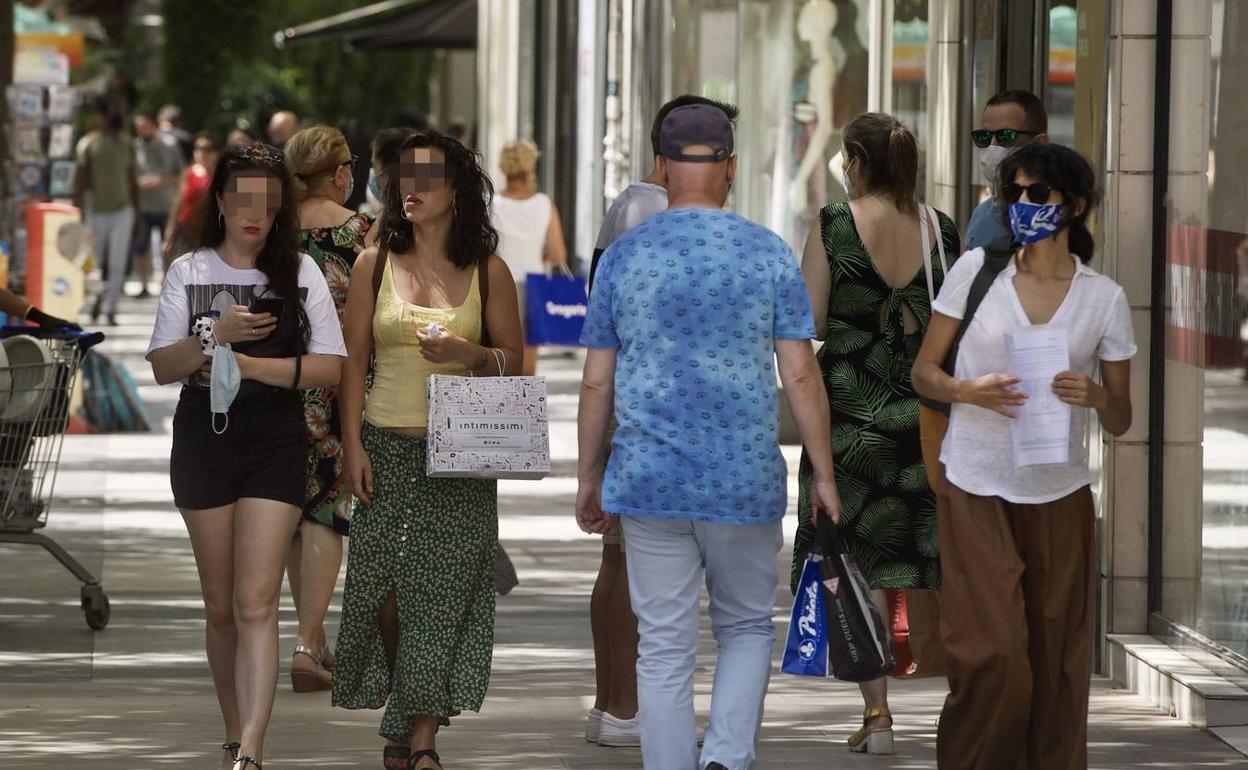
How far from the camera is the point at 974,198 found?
1016cm

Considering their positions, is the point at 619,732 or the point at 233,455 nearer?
the point at 233,455

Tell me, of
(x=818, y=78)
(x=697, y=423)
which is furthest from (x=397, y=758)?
(x=818, y=78)

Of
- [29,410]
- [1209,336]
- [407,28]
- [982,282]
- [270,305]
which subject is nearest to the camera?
[982,282]

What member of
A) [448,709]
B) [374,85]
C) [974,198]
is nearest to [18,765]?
[448,709]

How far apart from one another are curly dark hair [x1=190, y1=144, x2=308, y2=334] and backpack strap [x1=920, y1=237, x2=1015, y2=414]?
1.77 metres

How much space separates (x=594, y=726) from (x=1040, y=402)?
2.03 m

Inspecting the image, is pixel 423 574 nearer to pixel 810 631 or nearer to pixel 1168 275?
pixel 810 631

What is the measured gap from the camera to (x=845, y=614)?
5.92 meters

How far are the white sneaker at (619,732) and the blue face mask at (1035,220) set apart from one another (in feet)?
6.86

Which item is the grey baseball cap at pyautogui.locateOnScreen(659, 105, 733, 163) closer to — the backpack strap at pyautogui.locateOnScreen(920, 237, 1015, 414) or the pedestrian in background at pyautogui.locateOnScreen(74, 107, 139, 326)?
the backpack strap at pyautogui.locateOnScreen(920, 237, 1015, 414)

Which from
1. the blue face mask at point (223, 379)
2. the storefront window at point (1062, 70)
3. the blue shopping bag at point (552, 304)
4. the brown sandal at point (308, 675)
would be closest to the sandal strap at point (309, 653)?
the brown sandal at point (308, 675)

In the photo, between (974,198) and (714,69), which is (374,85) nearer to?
(714,69)

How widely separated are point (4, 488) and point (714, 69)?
30.9ft

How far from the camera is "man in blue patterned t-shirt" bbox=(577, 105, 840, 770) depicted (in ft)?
18.7
